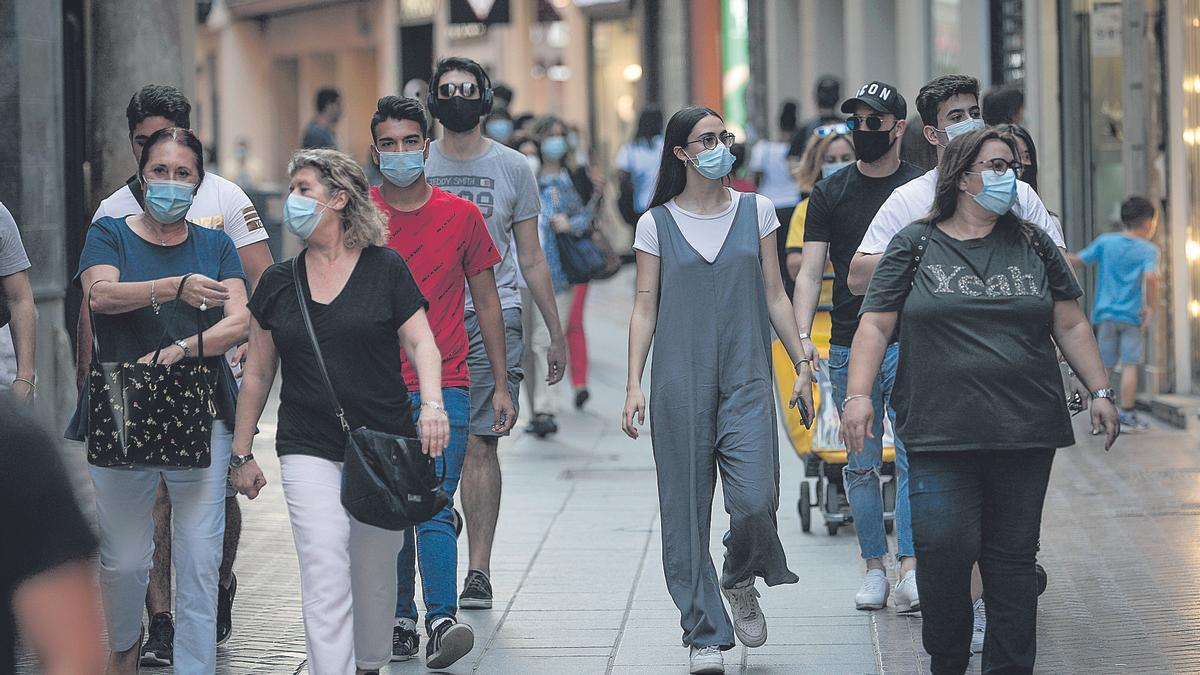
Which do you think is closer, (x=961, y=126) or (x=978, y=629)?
(x=978, y=629)

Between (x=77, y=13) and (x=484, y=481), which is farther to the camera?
(x=77, y=13)

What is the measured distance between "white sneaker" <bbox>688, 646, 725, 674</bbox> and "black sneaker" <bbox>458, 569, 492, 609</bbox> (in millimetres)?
1376

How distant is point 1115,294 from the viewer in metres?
11.8

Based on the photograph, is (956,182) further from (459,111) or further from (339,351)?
(459,111)

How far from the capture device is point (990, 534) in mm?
5582

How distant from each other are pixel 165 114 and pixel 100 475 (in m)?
1.38

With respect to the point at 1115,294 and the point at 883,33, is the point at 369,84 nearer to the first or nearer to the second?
the point at 883,33

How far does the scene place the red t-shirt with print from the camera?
→ 6.69 m

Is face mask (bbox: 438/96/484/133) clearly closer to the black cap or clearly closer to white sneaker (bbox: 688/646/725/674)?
the black cap

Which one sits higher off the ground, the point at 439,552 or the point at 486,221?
the point at 486,221

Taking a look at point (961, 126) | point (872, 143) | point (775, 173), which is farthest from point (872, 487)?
point (775, 173)

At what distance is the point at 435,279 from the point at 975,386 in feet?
6.83

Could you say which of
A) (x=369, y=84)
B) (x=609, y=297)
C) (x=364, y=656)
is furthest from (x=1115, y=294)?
(x=369, y=84)

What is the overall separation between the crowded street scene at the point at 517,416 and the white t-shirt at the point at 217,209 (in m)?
0.01
